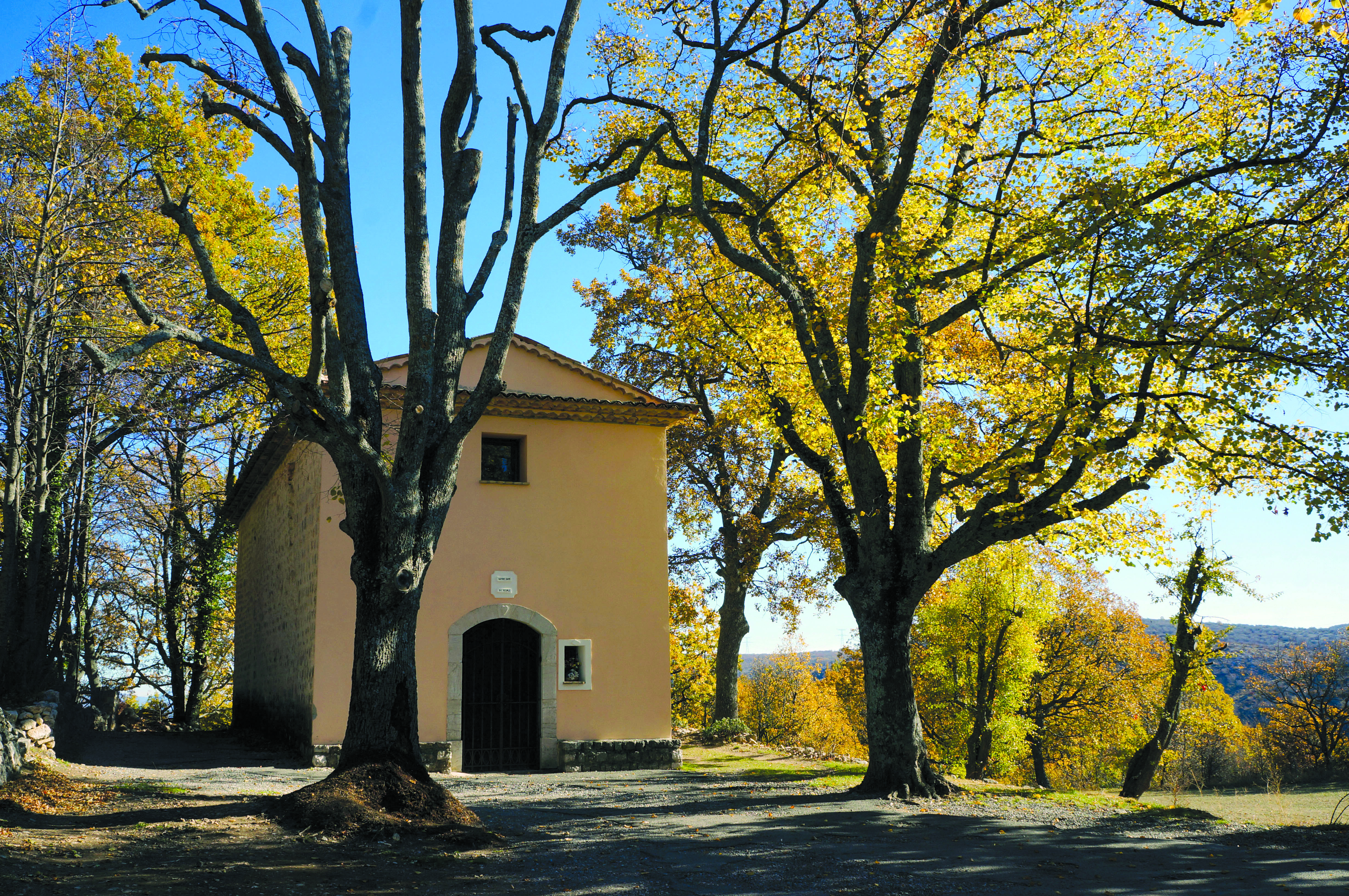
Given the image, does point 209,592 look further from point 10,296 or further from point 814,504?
point 814,504

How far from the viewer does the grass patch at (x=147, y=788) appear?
965 centimetres

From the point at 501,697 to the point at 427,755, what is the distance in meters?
1.61

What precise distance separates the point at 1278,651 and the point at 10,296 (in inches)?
2086

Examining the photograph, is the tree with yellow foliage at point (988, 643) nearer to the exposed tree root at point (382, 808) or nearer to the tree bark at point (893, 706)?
the tree bark at point (893, 706)

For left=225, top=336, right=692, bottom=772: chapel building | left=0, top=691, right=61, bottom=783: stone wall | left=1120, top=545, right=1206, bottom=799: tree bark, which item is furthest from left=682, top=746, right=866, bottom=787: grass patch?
left=0, top=691, right=61, bottom=783: stone wall

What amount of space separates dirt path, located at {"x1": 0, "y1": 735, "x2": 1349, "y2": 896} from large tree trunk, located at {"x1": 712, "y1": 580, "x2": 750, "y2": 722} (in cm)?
1024

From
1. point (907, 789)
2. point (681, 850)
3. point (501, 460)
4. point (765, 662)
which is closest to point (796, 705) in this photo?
point (765, 662)

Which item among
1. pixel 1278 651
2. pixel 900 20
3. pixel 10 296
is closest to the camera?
pixel 900 20

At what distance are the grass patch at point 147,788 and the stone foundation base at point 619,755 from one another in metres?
6.01

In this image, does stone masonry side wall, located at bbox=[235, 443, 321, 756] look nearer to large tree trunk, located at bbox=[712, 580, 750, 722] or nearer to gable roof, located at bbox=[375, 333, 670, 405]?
gable roof, located at bbox=[375, 333, 670, 405]

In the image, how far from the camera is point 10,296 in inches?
514

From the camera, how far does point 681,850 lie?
7598 millimetres

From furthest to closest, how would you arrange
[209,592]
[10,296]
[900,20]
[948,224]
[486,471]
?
1. [209,592]
2. [486,471]
3. [10,296]
4. [948,224]
5. [900,20]

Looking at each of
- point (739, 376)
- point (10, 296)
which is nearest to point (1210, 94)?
point (739, 376)
